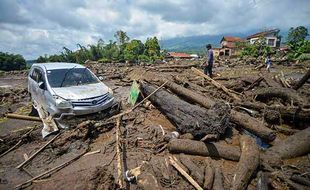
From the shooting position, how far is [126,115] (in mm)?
8086

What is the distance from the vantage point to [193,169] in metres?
4.89

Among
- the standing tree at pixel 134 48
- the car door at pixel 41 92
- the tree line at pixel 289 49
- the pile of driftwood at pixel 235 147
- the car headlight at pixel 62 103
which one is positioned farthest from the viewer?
the standing tree at pixel 134 48


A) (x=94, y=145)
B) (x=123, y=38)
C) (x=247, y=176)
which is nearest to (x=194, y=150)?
(x=247, y=176)

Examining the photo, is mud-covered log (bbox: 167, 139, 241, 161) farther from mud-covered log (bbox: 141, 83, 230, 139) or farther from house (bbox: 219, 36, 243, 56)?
house (bbox: 219, 36, 243, 56)

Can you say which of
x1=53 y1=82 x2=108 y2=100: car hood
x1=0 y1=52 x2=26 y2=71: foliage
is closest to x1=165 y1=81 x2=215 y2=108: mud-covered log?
x1=53 y1=82 x2=108 y2=100: car hood

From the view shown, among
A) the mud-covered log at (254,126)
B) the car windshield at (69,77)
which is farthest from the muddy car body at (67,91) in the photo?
the mud-covered log at (254,126)

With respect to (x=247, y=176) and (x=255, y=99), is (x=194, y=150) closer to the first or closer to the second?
(x=247, y=176)

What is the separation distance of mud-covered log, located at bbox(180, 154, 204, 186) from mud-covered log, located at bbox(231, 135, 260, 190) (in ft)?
2.11

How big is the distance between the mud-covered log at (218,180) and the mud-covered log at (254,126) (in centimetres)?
213

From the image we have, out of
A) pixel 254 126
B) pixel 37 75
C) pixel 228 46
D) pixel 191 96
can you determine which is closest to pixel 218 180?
pixel 254 126

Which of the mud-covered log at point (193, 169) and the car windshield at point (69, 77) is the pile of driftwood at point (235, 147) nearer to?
the mud-covered log at point (193, 169)

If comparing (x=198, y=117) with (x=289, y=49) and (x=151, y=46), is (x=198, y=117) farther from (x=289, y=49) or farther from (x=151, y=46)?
(x=151, y=46)

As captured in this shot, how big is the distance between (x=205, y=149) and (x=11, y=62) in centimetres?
5177

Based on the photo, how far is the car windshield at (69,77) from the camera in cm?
805
